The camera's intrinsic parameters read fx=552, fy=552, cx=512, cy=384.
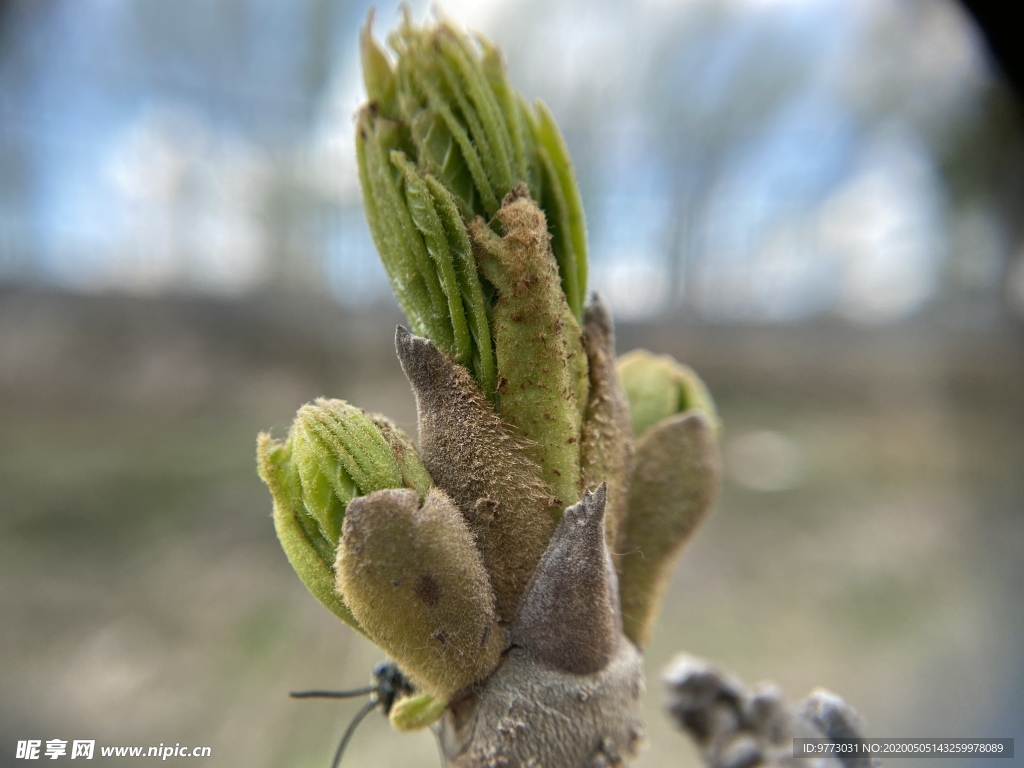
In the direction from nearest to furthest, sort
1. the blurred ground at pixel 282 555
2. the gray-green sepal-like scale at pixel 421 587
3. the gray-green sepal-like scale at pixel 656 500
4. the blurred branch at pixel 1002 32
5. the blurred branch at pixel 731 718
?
the gray-green sepal-like scale at pixel 421 587 < the gray-green sepal-like scale at pixel 656 500 < the blurred branch at pixel 731 718 < the blurred branch at pixel 1002 32 < the blurred ground at pixel 282 555

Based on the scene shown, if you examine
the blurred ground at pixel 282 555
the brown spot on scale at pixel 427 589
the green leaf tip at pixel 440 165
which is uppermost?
the green leaf tip at pixel 440 165

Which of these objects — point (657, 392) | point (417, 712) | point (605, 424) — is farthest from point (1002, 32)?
point (417, 712)

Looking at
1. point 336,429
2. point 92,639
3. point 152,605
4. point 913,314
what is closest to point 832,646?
point 913,314

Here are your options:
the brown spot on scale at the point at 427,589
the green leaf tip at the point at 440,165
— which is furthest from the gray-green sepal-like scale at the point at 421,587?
the green leaf tip at the point at 440,165

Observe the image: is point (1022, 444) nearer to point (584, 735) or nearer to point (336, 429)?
point (584, 735)

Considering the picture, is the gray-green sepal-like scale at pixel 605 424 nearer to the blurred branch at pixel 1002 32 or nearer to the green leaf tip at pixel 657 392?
the green leaf tip at pixel 657 392

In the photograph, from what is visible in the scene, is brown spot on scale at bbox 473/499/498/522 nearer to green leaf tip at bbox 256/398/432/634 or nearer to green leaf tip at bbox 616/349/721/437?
green leaf tip at bbox 256/398/432/634
